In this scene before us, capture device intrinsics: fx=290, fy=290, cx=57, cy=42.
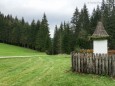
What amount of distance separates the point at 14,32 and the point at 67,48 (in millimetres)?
45347

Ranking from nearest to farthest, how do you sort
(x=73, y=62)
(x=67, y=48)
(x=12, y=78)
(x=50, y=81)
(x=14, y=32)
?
1. (x=50, y=81)
2. (x=12, y=78)
3. (x=73, y=62)
4. (x=67, y=48)
5. (x=14, y=32)

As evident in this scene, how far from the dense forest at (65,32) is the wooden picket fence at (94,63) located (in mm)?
54038

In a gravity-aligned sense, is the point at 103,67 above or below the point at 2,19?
below

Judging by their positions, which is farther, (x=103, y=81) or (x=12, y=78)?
(x=12, y=78)

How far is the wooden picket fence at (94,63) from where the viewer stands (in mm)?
20406

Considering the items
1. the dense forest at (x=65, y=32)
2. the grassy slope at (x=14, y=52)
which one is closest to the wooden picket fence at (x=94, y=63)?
the grassy slope at (x=14, y=52)

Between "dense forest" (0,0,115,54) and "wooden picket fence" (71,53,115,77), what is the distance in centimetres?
5404

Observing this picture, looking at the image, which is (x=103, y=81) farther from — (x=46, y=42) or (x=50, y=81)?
(x=46, y=42)

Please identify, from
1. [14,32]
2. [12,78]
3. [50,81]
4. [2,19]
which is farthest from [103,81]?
[2,19]

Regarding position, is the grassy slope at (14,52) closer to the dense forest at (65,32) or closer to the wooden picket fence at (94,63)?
the dense forest at (65,32)

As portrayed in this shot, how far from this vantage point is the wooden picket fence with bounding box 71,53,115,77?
20.4 metres

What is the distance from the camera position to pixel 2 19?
459ft

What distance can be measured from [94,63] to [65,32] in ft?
247

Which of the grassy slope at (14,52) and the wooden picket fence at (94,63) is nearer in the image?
the wooden picket fence at (94,63)
